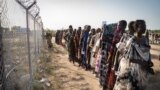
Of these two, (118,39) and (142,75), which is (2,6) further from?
(118,39)

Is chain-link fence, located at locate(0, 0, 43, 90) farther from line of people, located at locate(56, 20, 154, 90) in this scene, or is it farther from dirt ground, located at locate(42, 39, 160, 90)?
dirt ground, located at locate(42, 39, 160, 90)

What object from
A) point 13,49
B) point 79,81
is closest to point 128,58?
point 13,49

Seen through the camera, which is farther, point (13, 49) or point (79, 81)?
point (79, 81)

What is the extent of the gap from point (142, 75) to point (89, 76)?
6491 millimetres

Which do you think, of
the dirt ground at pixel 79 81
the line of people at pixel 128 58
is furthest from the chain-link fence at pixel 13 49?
the dirt ground at pixel 79 81

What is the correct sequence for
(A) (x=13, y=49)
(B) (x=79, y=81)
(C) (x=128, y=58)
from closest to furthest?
(A) (x=13, y=49)
(C) (x=128, y=58)
(B) (x=79, y=81)

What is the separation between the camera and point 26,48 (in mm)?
7023

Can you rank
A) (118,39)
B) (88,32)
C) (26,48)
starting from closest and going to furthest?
(26,48) → (118,39) → (88,32)

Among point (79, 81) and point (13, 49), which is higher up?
point (13, 49)

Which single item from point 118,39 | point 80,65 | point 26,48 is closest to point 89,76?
point 80,65

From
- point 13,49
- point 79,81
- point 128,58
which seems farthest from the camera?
point 79,81

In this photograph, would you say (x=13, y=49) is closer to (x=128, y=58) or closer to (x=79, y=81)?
(x=128, y=58)

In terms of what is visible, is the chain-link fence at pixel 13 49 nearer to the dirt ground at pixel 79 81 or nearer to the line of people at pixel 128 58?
the line of people at pixel 128 58

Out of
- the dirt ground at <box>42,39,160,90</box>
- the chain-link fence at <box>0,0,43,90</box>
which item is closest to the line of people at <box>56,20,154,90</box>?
the dirt ground at <box>42,39,160,90</box>
